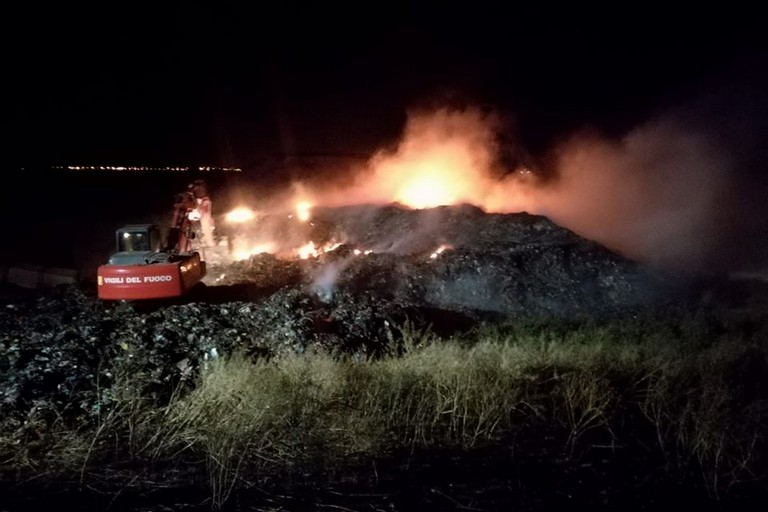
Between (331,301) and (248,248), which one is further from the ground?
(248,248)

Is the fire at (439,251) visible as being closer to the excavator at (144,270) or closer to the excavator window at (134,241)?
the excavator at (144,270)

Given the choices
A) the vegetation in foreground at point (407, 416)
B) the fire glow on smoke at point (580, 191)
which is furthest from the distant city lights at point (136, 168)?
the vegetation in foreground at point (407, 416)

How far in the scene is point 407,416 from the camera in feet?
18.9

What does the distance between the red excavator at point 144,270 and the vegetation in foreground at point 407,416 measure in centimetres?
373

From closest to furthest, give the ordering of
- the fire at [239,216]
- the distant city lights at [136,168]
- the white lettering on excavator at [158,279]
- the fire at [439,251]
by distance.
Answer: the white lettering on excavator at [158,279], the fire at [439,251], the fire at [239,216], the distant city lights at [136,168]

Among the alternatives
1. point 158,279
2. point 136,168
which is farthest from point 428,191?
point 136,168

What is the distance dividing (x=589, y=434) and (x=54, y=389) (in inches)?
230

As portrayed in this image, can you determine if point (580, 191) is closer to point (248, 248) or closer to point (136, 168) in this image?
point (248, 248)

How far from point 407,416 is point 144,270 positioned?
22.6 ft

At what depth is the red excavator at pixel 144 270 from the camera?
10812mm

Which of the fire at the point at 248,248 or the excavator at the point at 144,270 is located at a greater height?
the fire at the point at 248,248

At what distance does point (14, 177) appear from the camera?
83.7ft

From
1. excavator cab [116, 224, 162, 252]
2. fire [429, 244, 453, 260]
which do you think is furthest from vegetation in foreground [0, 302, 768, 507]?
fire [429, 244, 453, 260]

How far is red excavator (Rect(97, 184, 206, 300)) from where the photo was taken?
10.8m
